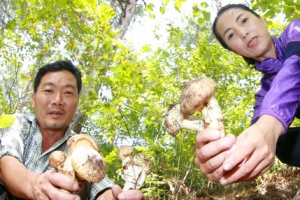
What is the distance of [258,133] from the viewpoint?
46.3 inches

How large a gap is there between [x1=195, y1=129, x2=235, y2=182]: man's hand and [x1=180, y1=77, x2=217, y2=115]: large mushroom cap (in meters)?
0.23

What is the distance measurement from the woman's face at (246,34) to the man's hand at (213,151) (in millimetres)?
1099

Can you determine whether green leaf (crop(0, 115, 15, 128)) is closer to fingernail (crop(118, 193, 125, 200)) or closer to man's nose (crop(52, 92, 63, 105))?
fingernail (crop(118, 193, 125, 200))

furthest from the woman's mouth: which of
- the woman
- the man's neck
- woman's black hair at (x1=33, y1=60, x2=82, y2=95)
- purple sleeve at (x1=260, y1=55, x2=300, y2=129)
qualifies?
the man's neck

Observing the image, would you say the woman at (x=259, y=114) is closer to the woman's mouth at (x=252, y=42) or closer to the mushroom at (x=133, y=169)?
the woman's mouth at (x=252, y=42)

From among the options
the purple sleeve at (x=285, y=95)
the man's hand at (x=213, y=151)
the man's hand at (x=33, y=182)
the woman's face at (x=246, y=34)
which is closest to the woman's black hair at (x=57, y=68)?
the man's hand at (x=33, y=182)

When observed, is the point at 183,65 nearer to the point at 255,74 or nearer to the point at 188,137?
the point at 188,137

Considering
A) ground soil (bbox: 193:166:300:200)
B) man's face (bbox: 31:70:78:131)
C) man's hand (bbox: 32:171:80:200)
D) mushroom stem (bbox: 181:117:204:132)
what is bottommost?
ground soil (bbox: 193:166:300:200)

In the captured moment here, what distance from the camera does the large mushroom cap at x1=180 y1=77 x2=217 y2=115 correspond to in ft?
4.83

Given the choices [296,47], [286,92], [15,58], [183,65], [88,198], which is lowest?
[88,198]

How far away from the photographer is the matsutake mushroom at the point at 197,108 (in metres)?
1.48

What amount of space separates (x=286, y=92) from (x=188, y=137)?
3258 mm

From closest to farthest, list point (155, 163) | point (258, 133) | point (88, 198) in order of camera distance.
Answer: point (258, 133) → point (88, 198) → point (155, 163)

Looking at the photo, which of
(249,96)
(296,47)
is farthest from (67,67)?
(249,96)
